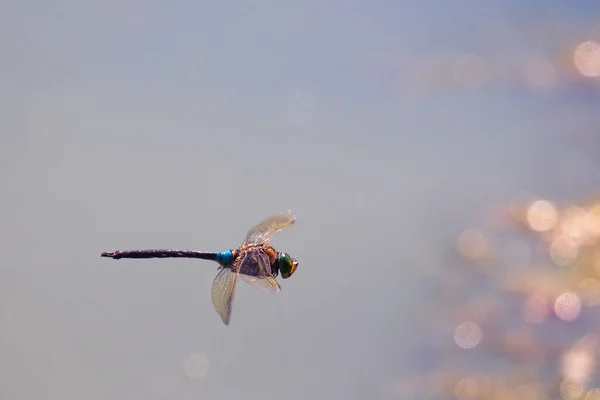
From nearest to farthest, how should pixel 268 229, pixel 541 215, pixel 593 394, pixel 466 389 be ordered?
pixel 268 229 → pixel 593 394 → pixel 466 389 → pixel 541 215

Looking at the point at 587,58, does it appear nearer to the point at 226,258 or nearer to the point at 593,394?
the point at 593,394

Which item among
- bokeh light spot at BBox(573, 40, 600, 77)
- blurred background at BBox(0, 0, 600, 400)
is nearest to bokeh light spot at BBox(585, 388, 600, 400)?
blurred background at BBox(0, 0, 600, 400)

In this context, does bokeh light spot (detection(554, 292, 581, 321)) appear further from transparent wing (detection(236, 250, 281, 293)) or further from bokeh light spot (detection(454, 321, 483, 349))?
transparent wing (detection(236, 250, 281, 293))

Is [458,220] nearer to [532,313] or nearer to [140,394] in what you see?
[532,313]

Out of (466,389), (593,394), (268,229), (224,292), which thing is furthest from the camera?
(466,389)

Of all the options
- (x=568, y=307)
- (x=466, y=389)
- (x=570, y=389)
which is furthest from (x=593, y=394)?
(x=568, y=307)

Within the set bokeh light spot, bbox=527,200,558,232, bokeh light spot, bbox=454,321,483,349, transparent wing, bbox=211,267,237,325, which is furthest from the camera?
bokeh light spot, bbox=527,200,558,232

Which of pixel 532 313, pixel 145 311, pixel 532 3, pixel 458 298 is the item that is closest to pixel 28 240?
pixel 145 311
